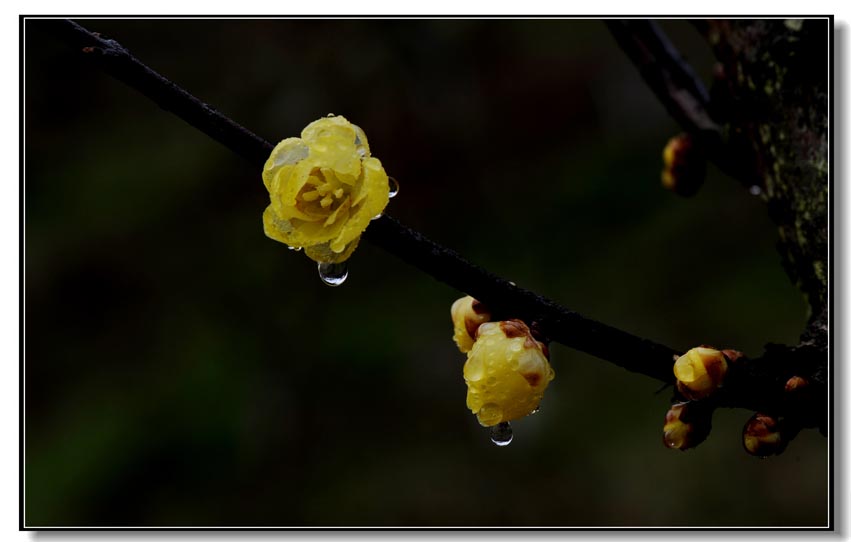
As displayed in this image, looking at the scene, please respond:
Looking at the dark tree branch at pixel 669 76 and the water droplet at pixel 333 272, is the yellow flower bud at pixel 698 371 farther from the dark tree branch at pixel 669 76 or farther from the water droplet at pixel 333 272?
the dark tree branch at pixel 669 76

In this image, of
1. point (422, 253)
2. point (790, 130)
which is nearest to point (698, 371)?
point (422, 253)

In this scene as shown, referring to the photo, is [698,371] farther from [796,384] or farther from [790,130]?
[790,130]

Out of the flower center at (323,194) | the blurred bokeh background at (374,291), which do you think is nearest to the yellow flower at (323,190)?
the flower center at (323,194)

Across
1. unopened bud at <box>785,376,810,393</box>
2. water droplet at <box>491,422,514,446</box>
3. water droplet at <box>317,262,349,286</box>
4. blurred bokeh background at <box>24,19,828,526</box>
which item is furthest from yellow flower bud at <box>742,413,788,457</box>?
blurred bokeh background at <box>24,19,828,526</box>

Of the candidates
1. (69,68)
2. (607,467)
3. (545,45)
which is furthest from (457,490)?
(69,68)

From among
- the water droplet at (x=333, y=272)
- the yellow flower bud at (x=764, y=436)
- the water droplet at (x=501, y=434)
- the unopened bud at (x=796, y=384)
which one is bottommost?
the water droplet at (x=501, y=434)

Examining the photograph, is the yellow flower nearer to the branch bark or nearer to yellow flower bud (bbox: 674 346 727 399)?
yellow flower bud (bbox: 674 346 727 399)
